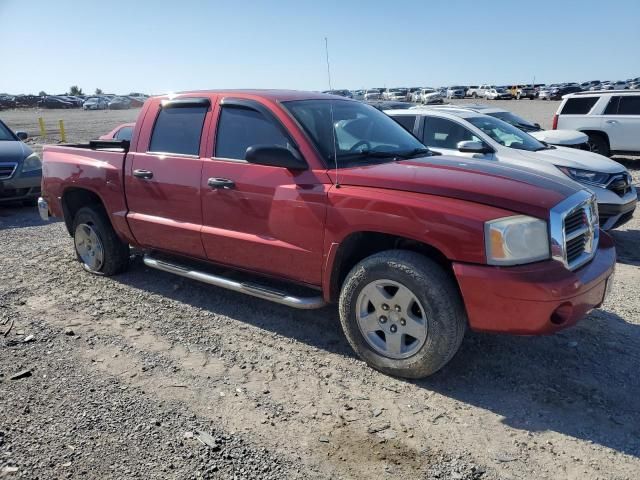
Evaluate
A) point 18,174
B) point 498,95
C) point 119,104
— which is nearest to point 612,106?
point 18,174

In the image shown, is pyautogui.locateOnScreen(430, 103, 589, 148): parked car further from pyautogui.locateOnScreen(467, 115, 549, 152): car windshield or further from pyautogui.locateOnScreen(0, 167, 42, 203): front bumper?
pyautogui.locateOnScreen(0, 167, 42, 203): front bumper

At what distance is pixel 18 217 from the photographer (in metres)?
8.90

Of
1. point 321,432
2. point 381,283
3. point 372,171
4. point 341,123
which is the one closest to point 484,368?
point 381,283

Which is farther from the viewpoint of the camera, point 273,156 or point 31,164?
point 31,164

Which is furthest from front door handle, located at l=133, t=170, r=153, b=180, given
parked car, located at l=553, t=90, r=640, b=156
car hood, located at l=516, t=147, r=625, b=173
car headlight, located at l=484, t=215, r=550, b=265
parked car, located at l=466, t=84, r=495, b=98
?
parked car, located at l=466, t=84, r=495, b=98

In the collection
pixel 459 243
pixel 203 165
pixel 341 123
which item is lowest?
pixel 459 243

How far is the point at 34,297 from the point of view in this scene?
5.14m

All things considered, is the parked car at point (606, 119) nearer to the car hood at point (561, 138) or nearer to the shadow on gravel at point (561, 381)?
the car hood at point (561, 138)

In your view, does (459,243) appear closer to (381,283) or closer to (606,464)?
(381,283)

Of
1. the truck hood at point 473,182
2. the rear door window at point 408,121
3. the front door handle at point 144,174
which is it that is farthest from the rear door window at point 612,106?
the front door handle at point 144,174

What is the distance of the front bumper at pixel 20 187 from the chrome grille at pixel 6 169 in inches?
3.3

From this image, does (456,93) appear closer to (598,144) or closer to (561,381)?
(598,144)

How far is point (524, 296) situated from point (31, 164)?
891 cm

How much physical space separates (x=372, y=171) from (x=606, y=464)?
2118 mm
